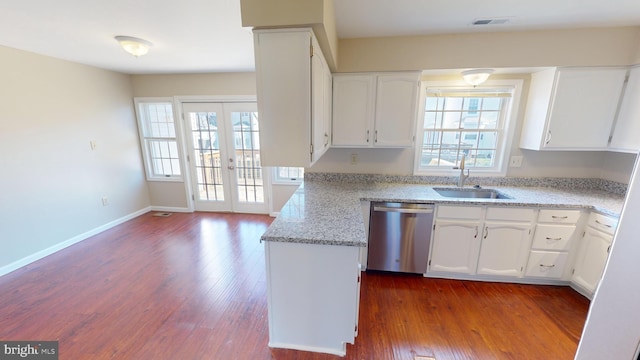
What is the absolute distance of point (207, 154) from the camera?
4.29m

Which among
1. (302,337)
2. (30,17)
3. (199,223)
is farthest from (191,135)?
(302,337)

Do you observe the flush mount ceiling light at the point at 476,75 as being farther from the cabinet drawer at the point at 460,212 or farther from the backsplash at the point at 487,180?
the cabinet drawer at the point at 460,212

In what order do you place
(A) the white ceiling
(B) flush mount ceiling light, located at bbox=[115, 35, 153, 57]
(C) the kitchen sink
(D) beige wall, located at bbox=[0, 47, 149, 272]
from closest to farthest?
(A) the white ceiling, (B) flush mount ceiling light, located at bbox=[115, 35, 153, 57], (D) beige wall, located at bbox=[0, 47, 149, 272], (C) the kitchen sink

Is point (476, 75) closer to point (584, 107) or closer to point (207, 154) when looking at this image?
point (584, 107)

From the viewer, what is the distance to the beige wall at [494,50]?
223 cm

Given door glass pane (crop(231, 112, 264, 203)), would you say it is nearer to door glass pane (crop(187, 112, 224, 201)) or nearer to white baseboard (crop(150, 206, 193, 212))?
door glass pane (crop(187, 112, 224, 201))

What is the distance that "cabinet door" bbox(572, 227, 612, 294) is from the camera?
80.5 inches

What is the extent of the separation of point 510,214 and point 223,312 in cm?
279

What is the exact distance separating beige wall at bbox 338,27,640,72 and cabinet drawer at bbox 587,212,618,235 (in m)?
1.44

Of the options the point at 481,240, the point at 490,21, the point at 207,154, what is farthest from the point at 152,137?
the point at 481,240

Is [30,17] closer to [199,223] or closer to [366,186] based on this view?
[199,223]

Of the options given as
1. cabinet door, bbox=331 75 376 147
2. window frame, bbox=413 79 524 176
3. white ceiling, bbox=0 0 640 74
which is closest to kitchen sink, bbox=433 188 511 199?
window frame, bbox=413 79 524 176

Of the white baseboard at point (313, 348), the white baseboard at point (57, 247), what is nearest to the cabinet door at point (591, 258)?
the white baseboard at point (313, 348)

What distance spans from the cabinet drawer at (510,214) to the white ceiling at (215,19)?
1676 millimetres
